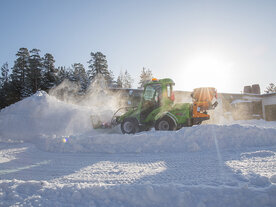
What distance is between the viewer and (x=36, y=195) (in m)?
2.45

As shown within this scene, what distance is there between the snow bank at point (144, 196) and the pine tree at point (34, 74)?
1285 inches

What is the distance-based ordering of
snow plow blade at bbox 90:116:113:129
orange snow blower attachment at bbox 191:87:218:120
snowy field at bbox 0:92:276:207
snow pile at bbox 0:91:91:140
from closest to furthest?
1. snowy field at bbox 0:92:276:207
2. orange snow blower attachment at bbox 191:87:218:120
3. snow pile at bbox 0:91:91:140
4. snow plow blade at bbox 90:116:113:129

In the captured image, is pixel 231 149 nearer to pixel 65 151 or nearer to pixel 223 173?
pixel 223 173

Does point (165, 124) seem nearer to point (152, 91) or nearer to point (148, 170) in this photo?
point (152, 91)

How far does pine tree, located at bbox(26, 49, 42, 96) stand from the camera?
3119 cm

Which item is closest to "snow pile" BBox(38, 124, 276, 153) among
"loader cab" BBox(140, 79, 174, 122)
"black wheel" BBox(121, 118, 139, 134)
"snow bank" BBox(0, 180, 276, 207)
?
"snow bank" BBox(0, 180, 276, 207)

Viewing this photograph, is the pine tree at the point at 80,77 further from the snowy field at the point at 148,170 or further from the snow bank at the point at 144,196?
the snow bank at the point at 144,196

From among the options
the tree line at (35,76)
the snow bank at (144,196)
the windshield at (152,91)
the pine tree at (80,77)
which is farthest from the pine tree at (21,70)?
the snow bank at (144,196)

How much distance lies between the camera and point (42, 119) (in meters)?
9.03

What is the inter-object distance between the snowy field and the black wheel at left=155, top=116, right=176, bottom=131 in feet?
6.92

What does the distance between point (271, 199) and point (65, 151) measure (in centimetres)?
505

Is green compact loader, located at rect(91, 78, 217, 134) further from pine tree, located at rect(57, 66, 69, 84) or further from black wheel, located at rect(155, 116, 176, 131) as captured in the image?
pine tree, located at rect(57, 66, 69, 84)

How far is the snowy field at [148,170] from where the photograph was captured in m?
2.24

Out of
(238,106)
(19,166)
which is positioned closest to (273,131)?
(19,166)
